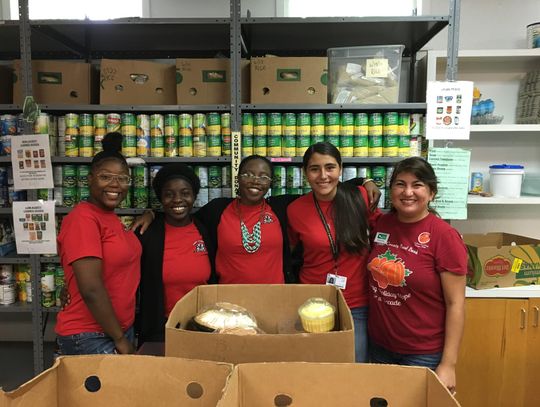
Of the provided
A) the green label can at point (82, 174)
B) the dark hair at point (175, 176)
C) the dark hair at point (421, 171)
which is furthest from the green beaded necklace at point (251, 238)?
the green label can at point (82, 174)

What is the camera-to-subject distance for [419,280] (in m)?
1.57

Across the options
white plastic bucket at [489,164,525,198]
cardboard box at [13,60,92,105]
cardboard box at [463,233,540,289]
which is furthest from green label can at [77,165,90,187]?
white plastic bucket at [489,164,525,198]

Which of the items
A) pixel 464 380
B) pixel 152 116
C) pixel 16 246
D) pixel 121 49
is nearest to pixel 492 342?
pixel 464 380

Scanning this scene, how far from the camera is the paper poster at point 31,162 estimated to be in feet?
8.26

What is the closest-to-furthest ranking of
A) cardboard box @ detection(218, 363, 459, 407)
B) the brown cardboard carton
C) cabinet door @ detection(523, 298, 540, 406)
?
cardboard box @ detection(218, 363, 459, 407)
cabinet door @ detection(523, 298, 540, 406)
the brown cardboard carton

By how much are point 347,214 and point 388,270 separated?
0.39 m

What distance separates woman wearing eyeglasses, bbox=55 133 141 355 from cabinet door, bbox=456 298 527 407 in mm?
2029

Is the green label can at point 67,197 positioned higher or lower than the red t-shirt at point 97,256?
higher

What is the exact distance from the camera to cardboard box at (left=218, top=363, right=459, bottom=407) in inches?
32.6

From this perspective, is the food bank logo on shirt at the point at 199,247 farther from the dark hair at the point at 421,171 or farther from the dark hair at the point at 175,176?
the dark hair at the point at 421,171

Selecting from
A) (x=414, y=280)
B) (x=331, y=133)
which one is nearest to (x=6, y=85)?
(x=331, y=133)

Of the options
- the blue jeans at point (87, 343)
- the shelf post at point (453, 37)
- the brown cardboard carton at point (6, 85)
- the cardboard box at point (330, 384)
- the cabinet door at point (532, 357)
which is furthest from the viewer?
the brown cardboard carton at point (6, 85)

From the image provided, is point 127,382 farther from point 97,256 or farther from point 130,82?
point 130,82

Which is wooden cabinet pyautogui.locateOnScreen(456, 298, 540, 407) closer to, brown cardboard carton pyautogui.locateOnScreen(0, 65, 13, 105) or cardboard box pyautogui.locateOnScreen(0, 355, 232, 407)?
cardboard box pyautogui.locateOnScreen(0, 355, 232, 407)
